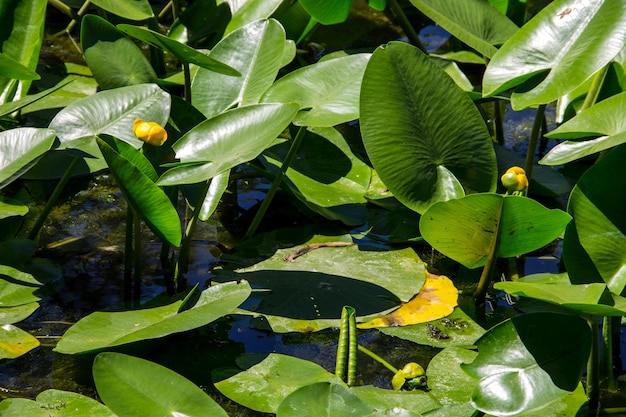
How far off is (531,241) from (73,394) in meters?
0.86

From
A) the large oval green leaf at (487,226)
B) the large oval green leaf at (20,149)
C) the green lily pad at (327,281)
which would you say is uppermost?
the large oval green leaf at (20,149)

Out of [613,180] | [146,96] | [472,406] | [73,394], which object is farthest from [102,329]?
[613,180]

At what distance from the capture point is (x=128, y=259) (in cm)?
169

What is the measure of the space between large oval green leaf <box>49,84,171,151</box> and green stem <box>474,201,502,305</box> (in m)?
0.69

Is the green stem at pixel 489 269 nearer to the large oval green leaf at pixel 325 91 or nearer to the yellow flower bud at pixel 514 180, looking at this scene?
the yellow flower bud at pixel 514 180

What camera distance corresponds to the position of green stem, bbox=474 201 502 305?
153 cm

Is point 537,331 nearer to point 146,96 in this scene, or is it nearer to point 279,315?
point 279,315

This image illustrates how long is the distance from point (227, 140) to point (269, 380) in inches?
18.0

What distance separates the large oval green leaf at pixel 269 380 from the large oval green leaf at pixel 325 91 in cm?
50

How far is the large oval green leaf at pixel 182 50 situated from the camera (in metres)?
1.57

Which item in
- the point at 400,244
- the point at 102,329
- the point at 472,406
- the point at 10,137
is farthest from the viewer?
the point at 400,244

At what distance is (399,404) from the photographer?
1370mm

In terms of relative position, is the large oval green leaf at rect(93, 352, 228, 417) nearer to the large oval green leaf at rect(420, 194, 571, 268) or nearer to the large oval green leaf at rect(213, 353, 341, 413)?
the large oval green leaf at rect(213, 353, 341, 413)

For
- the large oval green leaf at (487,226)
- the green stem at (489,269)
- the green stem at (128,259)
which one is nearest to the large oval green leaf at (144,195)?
the green stem at (128,259)
